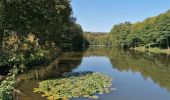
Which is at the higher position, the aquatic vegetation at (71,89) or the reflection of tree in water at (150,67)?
the aquatic vegetation at (71,89)

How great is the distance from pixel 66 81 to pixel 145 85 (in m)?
6.93

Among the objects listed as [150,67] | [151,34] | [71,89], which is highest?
[151,34]

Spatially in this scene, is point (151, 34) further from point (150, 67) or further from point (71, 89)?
point (71, 89)

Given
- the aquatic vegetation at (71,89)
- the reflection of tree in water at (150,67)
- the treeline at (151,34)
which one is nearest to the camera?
the aquatic vegetation at (71,89)

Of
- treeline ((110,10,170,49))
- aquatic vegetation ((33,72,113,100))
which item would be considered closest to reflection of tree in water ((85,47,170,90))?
aquatic vegetation ((33,72,113,100))

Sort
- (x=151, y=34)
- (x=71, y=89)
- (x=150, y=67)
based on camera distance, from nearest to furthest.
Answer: (x=71, y=89)
(x=150, y=67)
(x=151, y=34)

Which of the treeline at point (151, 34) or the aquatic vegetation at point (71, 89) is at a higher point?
the treeline at point (151, 34)

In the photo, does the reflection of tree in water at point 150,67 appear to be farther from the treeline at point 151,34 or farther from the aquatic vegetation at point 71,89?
the treeline at point 151,34

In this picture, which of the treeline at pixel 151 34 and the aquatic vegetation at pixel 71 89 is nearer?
the aquatic vegetation at pixel 71 89

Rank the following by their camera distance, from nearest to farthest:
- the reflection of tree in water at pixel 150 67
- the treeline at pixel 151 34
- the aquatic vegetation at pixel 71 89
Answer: the aquatic vegetation at pixel 71 89 → the reflection of tree in water at pixel 150 67 → the treeline at pixel 151 34

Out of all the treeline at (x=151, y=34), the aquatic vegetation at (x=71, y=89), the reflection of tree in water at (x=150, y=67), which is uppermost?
the treeline at (x=151, y=34)

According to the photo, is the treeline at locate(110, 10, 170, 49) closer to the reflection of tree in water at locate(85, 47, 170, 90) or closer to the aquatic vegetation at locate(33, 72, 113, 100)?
the reflection of tree in water at locate(85, 47, 170, 90)

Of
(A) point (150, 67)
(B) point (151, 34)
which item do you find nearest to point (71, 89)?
(A) point (150, 67)

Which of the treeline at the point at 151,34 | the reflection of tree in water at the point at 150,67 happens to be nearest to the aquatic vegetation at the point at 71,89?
the reflection of tree in water at the point at 150,67
